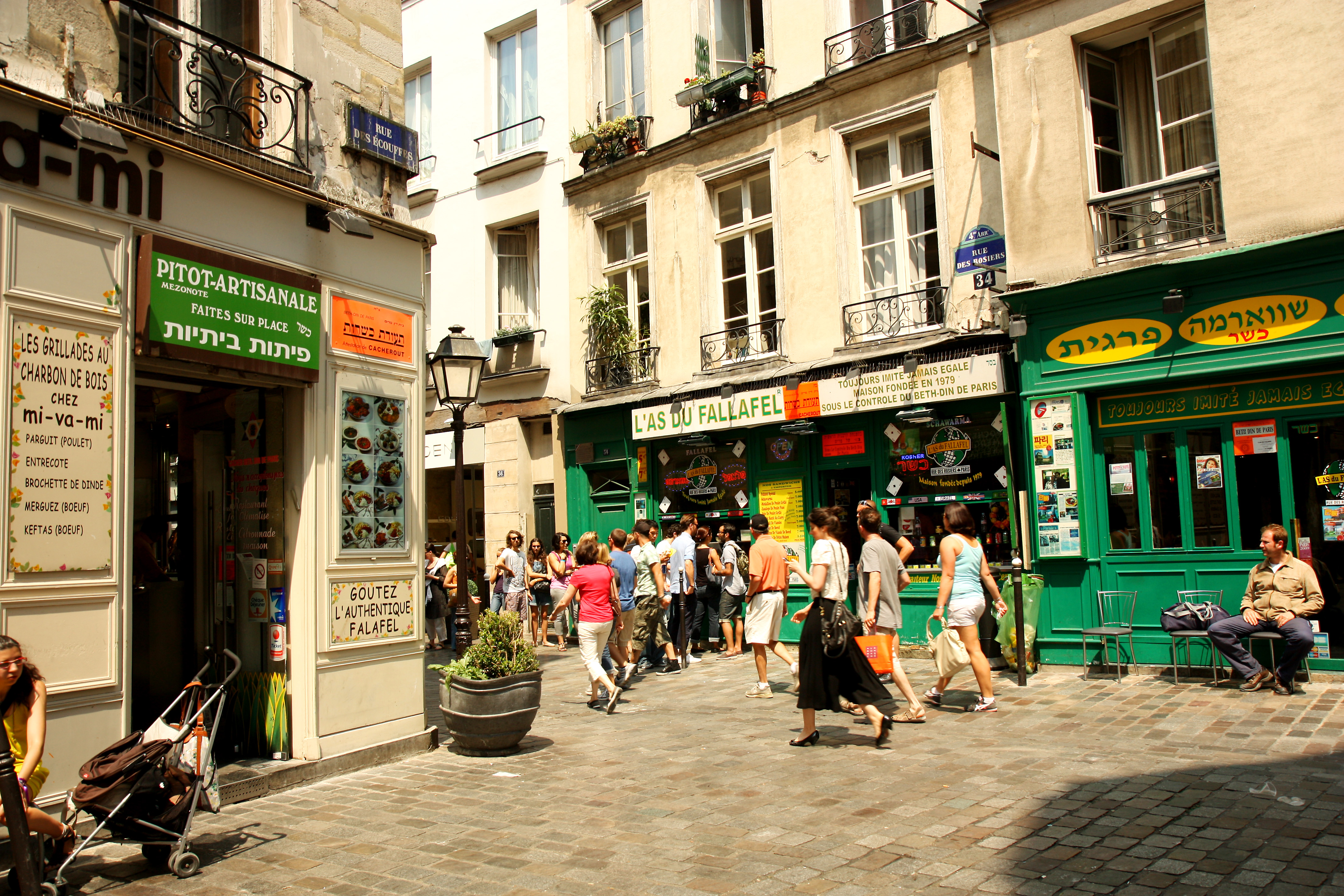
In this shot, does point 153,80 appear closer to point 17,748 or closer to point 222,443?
point 222,443

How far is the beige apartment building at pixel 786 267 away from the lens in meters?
11.9

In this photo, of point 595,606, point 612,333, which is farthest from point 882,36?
point 595,606

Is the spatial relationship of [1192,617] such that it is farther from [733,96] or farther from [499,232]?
[499,232]

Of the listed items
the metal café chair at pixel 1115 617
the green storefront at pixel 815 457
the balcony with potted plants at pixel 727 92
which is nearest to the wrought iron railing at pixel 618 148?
the balcony with potted plants at pixel 727 92

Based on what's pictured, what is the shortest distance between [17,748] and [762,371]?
1033 centimetres

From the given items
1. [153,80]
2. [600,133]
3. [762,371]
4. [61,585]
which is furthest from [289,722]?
[600,133]

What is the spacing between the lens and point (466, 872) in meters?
4.89

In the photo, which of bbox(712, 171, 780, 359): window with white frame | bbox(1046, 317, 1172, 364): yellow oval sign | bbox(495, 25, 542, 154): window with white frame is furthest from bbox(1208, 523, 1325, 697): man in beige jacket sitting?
bbox(495, 25, 542, 154): window with white frame

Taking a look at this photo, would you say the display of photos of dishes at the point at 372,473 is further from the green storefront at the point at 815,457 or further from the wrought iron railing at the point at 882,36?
the wrought iron railing at the point at 882,36

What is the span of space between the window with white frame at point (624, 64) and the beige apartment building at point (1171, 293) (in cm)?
650

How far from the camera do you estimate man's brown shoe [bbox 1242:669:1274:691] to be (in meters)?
8.52

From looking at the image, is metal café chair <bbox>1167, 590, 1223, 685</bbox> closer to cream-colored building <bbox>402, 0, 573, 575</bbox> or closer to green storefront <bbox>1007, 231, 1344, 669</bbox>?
green storefront <bbox>1007, 231, 1344, 669</bbox>

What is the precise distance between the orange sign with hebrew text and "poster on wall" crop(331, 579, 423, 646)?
1.77 metres

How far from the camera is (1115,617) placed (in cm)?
1005
